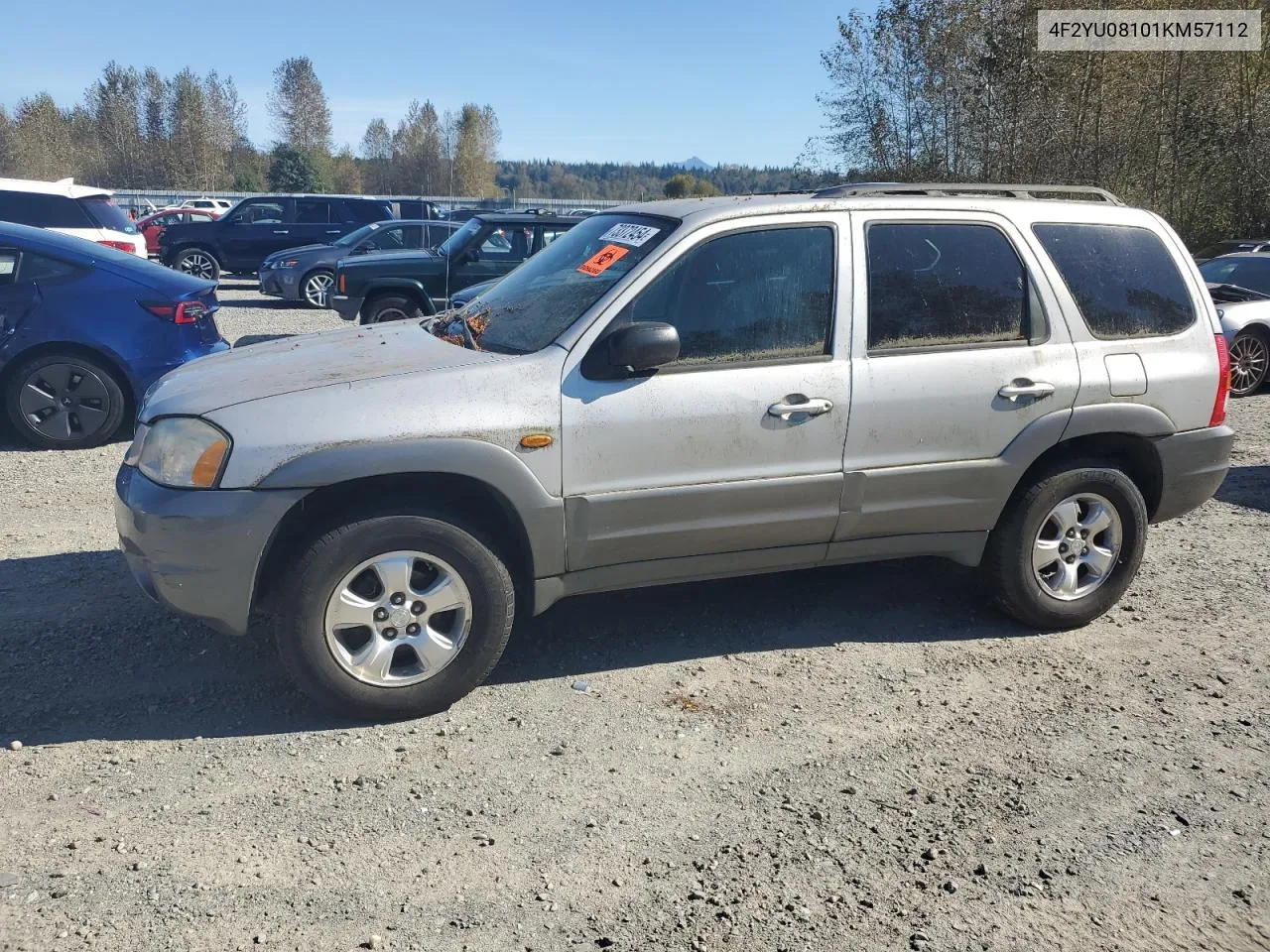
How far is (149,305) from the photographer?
793 cm

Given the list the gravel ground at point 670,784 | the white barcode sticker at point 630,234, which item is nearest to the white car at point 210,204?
the white barcode sticker at point 630,234

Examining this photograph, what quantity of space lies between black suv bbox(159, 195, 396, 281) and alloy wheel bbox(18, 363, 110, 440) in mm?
15486

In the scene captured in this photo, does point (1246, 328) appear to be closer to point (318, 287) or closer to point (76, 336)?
point (76, 336)

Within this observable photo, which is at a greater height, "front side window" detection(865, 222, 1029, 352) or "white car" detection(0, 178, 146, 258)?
"white car" detection(0, 178, 146, 258)

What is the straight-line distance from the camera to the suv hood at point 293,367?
4.02 metres

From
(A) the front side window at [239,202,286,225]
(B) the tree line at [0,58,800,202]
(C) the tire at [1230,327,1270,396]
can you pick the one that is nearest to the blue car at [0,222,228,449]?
(C) the tire at [1230,327,1270,396]

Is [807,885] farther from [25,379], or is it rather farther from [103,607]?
[25,379]

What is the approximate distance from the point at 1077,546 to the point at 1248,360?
8.62m

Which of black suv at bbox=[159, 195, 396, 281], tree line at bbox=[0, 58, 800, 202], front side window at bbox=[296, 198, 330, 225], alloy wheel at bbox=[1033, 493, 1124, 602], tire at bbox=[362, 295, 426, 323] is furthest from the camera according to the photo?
tree line at bbox=[0, 58, 800, 202]

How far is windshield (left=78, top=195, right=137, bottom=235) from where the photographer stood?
47.1 feet

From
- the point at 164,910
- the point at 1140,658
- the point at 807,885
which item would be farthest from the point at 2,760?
the point at 1140,658

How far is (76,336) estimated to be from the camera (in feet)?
25.5

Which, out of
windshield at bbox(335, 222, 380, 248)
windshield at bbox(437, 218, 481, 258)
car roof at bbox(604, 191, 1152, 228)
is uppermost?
windshield at bbox(335, 222, 380, 248)

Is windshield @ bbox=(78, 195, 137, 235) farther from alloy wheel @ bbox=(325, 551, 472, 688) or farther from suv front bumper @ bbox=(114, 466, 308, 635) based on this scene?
alloy wheel @ bbox=(325, 551, 472, 688)
